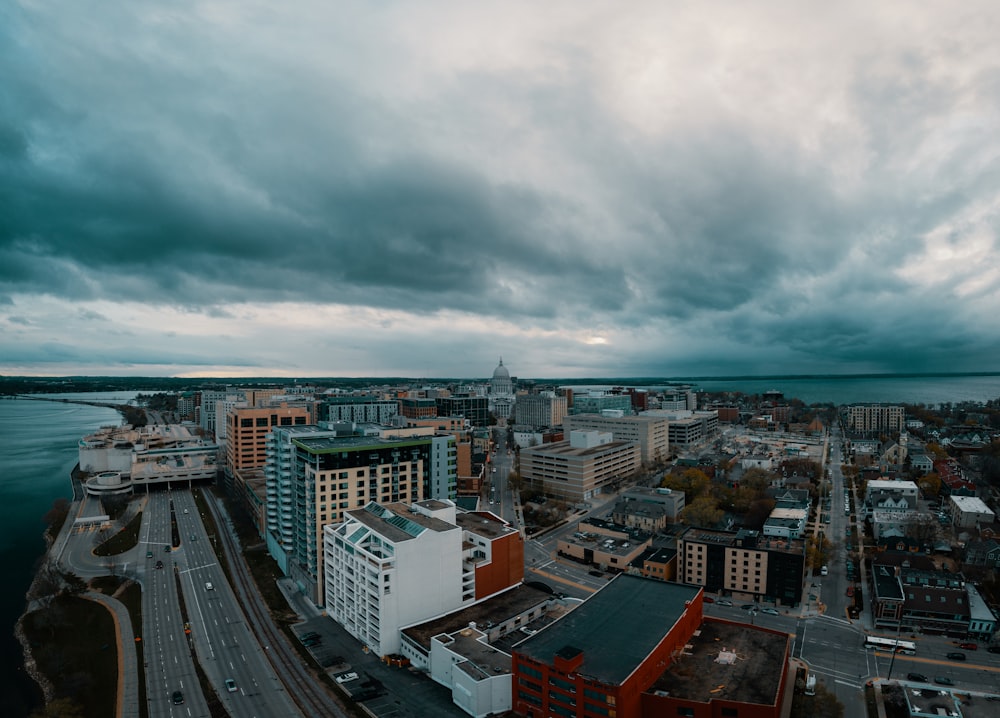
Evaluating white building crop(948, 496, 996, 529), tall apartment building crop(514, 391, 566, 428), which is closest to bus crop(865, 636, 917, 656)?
white building crop(948, 496, 996, 529)

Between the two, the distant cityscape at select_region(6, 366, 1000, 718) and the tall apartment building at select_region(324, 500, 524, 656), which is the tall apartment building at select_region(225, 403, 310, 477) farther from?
the tall apartment building at select_region(324, 500, 524, 656)

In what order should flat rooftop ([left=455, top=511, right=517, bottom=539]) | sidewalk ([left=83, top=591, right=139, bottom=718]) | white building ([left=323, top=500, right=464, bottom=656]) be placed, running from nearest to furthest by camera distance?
1. sidewalk ([left=83, top=591, right=139, bottom=718])
2. white building ([left=323, top=500, right=464, bottom=656])
3. flat rooftop ([left=455, top=511, right=517, bottom=539])

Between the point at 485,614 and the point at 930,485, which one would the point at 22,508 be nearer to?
the point at 485,614

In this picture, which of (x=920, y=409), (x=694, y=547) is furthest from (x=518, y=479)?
(x=920, y=409)

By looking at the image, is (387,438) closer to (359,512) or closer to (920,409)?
(359,512)

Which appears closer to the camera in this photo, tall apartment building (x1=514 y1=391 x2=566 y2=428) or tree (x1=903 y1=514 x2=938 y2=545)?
tree (x1=903 y1=514 x2=938 y2=545)

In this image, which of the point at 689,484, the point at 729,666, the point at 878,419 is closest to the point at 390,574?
the point at 729,666
